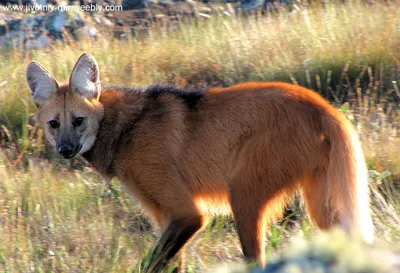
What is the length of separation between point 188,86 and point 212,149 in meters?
2.62

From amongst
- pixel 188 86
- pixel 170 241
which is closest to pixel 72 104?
pixel 170 241

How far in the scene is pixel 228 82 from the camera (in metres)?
6.24

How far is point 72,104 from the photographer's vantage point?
4.07 m

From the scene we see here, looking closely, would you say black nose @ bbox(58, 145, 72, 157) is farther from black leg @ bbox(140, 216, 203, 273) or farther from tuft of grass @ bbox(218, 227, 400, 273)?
tuft of grass @ bbox(218, 227, 400, 273)

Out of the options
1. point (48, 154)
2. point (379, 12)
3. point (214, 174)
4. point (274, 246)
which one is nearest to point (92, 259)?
point (214, 174)

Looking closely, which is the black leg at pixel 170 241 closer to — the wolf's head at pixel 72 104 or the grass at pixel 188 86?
the grass at pixel 188 86

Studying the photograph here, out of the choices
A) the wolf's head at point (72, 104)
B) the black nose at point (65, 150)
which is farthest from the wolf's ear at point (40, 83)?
the black nose at point (65, 150)

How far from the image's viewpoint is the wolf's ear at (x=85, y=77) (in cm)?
408

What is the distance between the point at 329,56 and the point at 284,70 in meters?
0.45

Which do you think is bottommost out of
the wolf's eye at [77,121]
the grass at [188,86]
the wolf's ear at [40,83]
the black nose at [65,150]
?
the grass at [188,86]

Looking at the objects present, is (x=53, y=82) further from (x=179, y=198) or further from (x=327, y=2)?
(x=327, y=2)

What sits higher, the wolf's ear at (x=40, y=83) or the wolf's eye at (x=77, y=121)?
the wolf's ear at (x=40, y=83)

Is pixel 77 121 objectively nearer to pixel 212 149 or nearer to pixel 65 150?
pixel 65 150

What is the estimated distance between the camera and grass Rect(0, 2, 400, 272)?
12.5 ft
